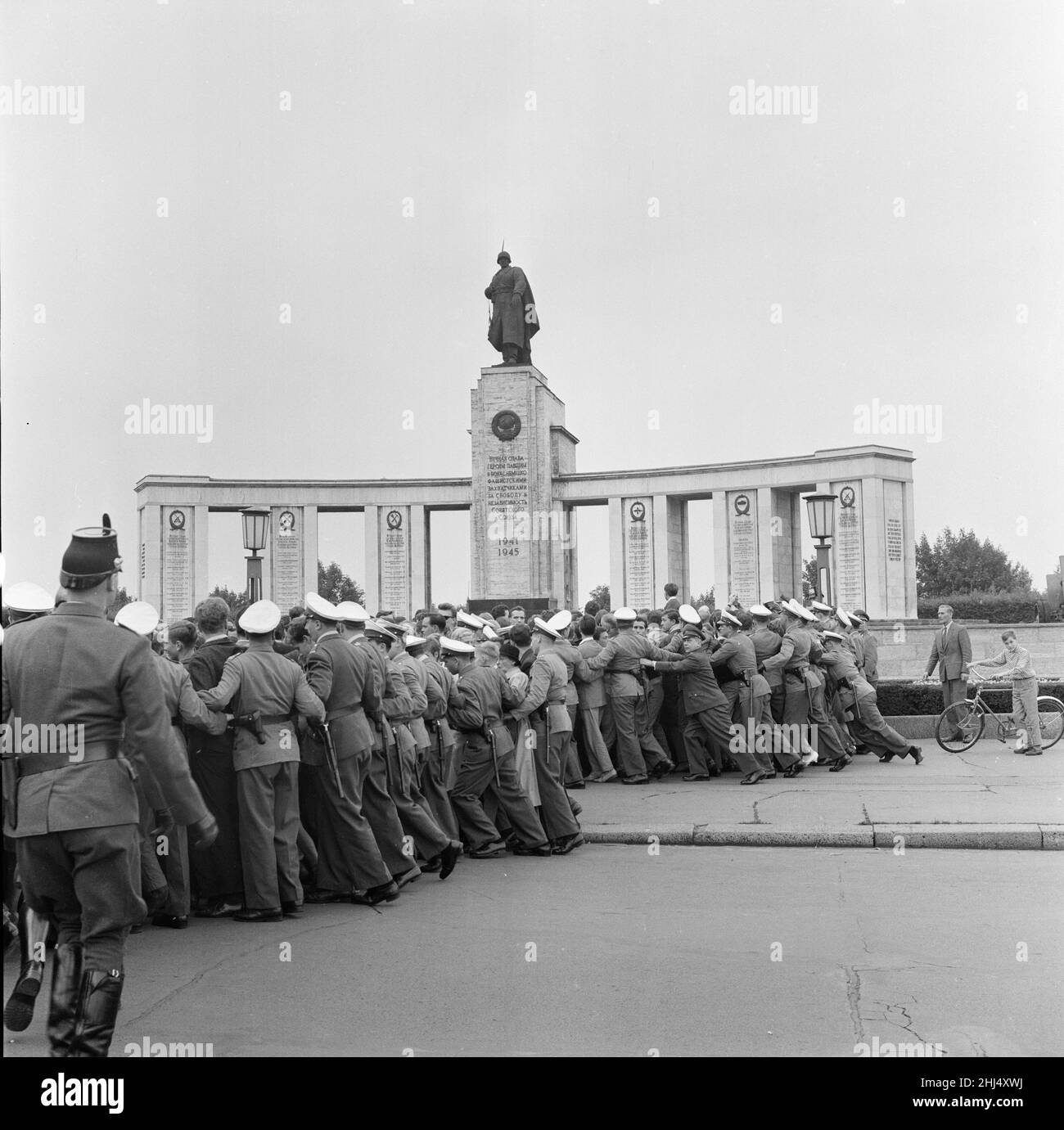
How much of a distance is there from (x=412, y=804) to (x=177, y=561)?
35660mm

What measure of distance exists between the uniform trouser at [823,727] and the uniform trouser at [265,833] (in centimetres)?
841

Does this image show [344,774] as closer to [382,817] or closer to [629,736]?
[382,817]

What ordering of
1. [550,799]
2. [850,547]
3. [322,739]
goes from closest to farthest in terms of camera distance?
[322,739]
[550,799]
[850,547]

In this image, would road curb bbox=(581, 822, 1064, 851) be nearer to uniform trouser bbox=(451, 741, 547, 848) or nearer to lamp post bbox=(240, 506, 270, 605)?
uniform trouser bbox=(451, 741, 547, 848)

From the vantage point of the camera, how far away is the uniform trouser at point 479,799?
9672mm

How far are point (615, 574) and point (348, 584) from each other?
35262 millimetres

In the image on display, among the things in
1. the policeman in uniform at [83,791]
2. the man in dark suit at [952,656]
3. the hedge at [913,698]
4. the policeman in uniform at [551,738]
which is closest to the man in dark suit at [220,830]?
the policeman in uniform at [551,738]

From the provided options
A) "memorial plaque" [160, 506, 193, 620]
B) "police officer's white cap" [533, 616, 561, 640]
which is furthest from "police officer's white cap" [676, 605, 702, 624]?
"memorial plaque" [160, 506, 193, 620]

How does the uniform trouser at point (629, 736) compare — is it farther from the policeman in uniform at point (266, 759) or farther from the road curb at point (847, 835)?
the policeman in uniform at point (266, 759)

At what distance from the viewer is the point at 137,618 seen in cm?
644

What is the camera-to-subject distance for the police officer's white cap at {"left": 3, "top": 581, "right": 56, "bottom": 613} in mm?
6867

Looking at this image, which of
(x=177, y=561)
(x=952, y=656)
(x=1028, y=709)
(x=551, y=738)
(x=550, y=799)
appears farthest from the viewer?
(x=177, y=561)

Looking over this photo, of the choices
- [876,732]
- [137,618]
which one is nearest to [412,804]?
[137,618]

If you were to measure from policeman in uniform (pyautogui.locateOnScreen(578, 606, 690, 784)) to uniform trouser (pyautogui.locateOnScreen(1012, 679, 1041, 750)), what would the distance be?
15.6ft
